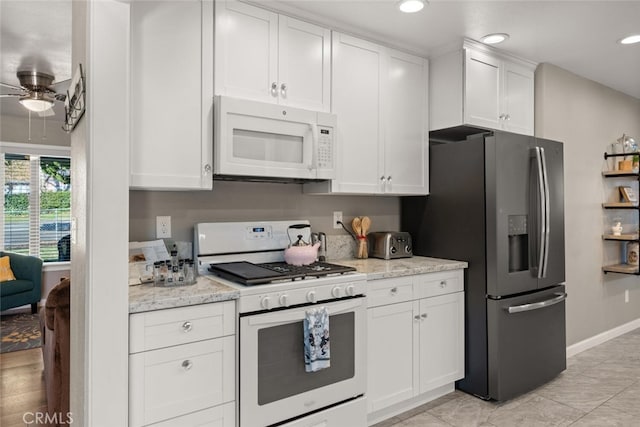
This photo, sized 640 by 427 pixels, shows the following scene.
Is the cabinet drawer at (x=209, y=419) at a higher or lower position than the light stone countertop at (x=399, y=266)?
lower

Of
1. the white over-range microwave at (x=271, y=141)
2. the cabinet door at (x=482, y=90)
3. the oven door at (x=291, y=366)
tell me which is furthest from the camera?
the cabinet door at (x=482, y=90)

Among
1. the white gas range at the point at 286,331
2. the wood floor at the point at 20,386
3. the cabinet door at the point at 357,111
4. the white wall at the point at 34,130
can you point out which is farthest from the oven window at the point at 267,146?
the white wall at the point at 34,130

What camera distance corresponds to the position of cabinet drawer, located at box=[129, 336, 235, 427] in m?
1.67

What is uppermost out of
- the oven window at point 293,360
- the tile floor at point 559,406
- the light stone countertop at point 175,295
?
the light stone countertop at point 175,295

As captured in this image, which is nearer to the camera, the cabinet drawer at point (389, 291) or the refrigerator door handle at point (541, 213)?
the cabinet drawer at point (389, 291)

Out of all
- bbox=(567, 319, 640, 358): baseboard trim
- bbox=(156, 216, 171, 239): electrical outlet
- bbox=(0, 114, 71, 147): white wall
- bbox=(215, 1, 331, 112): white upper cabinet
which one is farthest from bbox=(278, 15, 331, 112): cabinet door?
bbox=(0, 114, 71, 147): white wall

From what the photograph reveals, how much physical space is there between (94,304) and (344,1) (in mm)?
2013

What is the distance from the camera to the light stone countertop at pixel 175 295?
1.68 meters

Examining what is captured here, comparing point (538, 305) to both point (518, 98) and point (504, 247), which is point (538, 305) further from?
point (518, 98)

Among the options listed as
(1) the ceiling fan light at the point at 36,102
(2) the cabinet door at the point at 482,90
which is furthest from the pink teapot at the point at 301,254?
(1) the ceiling fan light at the point at 36,102

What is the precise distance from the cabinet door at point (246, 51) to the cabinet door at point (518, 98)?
6.18 feet

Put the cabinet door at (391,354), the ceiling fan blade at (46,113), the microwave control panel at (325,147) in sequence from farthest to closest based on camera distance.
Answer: the ceiling fan blade at (46,113), the microwave control panel at (325,147), the cabinet door at (391,354)

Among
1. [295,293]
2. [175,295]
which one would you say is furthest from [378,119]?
[175,295]

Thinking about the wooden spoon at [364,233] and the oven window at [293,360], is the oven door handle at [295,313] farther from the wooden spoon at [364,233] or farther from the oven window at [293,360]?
the wooden spoon at [364,233]
